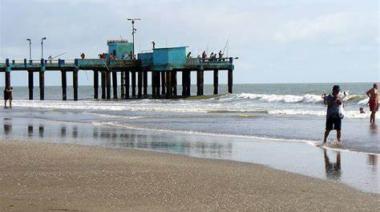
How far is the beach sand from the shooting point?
7.43 meters

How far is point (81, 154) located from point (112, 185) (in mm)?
3925

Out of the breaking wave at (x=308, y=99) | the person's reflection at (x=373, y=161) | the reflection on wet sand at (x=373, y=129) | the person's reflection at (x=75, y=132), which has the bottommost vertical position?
the breaking wave at (x=308, y=99)

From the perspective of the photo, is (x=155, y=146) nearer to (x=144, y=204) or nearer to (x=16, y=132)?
(x=16, y=132)

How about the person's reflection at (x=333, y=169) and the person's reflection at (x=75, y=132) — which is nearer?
the person's reflection at (x=333, y=169)

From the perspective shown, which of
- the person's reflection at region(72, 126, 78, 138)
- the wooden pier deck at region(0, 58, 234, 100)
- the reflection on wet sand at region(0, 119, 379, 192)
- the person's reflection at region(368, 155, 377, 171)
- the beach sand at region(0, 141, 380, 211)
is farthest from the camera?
the wooden pier deck at region(0, 58, 234, 100)

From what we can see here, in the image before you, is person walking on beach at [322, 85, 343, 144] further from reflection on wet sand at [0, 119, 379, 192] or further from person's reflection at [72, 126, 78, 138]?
person's reflection at [72, 126, 78, 138]

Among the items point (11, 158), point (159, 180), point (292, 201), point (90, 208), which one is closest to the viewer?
point (90, 208)

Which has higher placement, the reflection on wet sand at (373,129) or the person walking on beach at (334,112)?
the person walking on beach at (334,112)

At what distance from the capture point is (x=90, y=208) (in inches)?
280

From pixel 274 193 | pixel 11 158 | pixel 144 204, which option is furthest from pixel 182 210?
pixel 11 158

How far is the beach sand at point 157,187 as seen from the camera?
24.4 ft

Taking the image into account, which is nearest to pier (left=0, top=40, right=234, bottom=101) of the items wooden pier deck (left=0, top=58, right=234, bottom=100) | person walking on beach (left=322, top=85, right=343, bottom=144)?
wooden pier deck (left=0, top=58, right=234, bottom=100)

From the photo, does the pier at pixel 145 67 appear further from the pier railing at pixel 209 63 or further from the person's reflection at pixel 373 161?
the person's reflection at pixel 373 161

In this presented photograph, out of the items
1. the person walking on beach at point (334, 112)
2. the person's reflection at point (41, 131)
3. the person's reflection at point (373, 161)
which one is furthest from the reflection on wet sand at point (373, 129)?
A: the person's reflection at point (41, 131)
